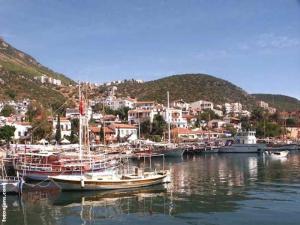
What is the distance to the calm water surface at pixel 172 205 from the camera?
28.0 metres

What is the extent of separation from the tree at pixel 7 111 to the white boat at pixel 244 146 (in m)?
64.0

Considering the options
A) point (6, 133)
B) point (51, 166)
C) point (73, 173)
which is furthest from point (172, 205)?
point (6, 133)

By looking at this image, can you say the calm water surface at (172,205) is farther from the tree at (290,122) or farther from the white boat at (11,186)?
the tree at (290,122)

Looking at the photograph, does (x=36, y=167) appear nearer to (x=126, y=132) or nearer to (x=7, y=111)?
(x=126, y=132)

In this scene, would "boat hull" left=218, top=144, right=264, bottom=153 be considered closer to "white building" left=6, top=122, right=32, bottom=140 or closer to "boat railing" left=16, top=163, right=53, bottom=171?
"white building" left=6, top=122, right=32, bottom=140

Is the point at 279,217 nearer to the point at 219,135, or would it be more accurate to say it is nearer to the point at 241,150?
the point at 241,150

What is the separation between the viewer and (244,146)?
10506 cm

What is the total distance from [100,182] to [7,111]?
335 feet

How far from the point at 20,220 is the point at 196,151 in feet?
253

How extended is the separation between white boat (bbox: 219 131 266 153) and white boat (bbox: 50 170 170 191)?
65.7 m

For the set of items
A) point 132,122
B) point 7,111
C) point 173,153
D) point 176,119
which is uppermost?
point 7,111

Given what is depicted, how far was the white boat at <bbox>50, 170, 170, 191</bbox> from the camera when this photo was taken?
38969mm

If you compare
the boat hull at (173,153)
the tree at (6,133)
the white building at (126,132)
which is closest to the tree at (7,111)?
the white building at (126,132)

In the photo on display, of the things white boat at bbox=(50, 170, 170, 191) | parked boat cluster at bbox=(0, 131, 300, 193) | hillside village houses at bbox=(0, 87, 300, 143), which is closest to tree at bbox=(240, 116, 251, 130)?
hillside village houses at bbox=(0, 87, 300, 143)
